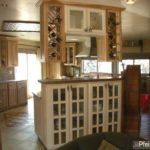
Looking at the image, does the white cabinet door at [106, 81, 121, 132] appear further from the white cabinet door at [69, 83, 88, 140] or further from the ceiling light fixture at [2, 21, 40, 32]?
the ceiling light fixture at [2, 21, 40, 32]

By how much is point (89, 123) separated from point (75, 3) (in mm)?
1911

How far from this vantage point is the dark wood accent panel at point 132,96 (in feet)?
14.1

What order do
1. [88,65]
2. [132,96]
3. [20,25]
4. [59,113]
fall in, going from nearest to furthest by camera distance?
[59,113] < [132,96] < [20,25] < [88,65]

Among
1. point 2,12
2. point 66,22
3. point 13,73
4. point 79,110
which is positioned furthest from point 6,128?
point 13,73

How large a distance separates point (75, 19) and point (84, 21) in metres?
0.15

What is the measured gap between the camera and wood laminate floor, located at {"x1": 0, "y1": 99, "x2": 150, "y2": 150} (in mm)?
3905

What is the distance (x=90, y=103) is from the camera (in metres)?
3.74

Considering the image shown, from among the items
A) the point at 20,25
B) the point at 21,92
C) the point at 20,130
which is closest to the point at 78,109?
the point at 20,130

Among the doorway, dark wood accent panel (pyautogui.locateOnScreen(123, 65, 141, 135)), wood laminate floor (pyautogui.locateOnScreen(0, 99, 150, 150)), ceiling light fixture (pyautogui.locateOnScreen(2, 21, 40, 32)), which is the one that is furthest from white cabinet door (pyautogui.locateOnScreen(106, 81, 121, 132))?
the doorway

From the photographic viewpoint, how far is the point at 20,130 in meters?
4.80

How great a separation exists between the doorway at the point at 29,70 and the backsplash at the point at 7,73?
45 centimetres

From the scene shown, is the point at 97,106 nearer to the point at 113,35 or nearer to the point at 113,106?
the point at 113,106

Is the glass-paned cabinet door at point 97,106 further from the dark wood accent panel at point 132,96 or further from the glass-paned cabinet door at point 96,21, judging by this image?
the glass-paned cabinet door at point 96,21

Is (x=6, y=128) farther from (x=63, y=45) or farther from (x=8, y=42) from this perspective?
(x=8, y=42)
